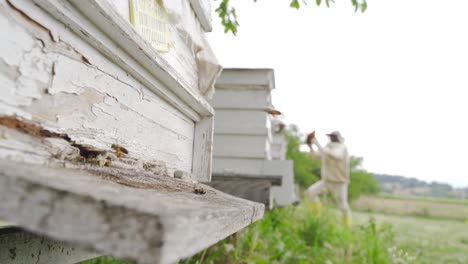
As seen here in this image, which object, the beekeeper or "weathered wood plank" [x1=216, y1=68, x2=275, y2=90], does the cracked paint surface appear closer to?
"weathered wood plank" [x1=216, y1=68, x2=275, y2=90]

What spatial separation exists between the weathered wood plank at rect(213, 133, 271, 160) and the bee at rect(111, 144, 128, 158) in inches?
150

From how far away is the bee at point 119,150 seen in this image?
3.46ft

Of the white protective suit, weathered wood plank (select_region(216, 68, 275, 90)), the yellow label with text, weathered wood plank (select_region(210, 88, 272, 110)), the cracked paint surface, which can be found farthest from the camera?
the white protective suit

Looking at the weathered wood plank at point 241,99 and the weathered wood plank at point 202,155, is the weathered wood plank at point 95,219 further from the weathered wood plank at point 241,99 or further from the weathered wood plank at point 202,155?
the weathered wood plank at point 241,99

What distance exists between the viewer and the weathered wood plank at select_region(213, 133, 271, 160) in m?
4.93

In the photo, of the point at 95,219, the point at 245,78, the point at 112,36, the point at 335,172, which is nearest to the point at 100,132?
the point at 112,36

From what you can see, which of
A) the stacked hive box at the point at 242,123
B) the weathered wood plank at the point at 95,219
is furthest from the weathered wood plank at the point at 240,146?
the weathered wood plank at the point at 95,219

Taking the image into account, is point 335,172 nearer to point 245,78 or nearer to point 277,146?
point 277,146

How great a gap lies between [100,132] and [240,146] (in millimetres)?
4034

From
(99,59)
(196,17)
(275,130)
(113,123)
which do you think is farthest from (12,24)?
(275,130)

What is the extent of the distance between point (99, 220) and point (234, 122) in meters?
4.55

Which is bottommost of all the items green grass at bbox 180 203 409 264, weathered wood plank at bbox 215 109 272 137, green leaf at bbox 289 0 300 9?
green grass at bbox 180 203 409 264

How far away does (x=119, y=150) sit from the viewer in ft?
3.52

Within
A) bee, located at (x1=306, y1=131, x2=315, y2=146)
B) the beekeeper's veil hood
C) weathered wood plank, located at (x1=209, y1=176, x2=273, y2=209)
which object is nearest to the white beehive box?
weathered wood plank, located at (x1=209, y1=176, x2=273, y2=209)
